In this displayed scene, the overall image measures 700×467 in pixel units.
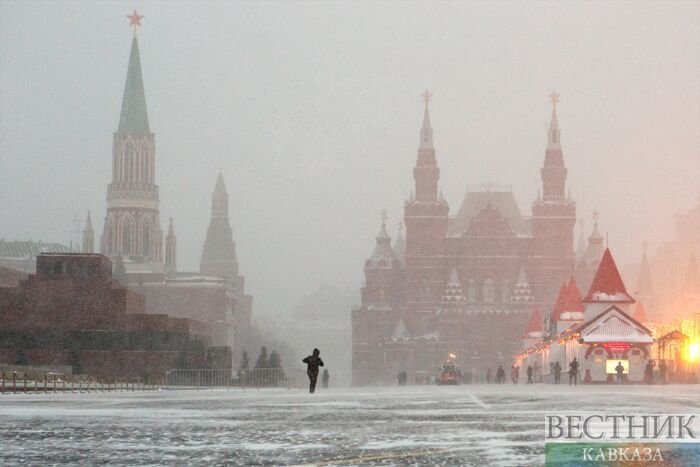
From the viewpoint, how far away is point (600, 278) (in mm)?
72062

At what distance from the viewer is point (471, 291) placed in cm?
13788

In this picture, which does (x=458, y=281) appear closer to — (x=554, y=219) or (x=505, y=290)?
(x=505, y=290)

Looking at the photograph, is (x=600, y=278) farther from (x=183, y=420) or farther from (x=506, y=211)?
(x=506, y=211)

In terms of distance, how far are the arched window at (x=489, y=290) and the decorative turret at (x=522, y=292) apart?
6.86 ft

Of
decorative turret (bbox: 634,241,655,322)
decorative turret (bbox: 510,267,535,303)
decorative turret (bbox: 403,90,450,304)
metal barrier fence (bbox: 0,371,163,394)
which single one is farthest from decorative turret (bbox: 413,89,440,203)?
metal barrier fence (bbox: 0,371,163,394)

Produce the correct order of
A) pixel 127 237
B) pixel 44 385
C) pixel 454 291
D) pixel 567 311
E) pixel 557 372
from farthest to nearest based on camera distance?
pixel 127 237 → pixel 454 291 → pixel 567 311 → pixel 557 372 → pixel 44 385

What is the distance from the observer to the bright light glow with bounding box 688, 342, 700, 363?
68.2m

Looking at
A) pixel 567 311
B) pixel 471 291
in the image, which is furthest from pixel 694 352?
pixel 471 291

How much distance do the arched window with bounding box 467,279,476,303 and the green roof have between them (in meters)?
56.3

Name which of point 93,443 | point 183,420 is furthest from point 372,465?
point 183,420

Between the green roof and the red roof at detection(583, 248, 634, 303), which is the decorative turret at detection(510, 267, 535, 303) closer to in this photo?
the green roof

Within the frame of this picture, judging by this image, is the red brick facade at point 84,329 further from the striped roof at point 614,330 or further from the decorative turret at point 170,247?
the decorative turret at point 170,247

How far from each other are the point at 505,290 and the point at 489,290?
5.70ft

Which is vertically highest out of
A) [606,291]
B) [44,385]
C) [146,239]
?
[146,239]
